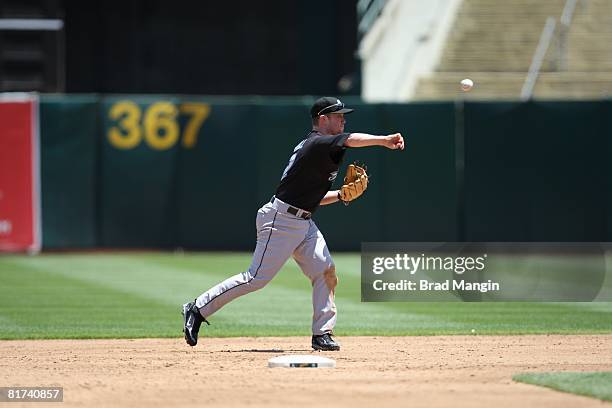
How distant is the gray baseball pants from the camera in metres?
9.74

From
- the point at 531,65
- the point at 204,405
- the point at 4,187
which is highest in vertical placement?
the point at 531,65

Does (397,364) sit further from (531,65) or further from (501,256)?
(531,65)

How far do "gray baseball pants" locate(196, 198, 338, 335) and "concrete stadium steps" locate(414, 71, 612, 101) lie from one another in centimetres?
1375

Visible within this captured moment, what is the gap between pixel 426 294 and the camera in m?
14.0

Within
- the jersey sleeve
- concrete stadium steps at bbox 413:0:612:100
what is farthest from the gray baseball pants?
concrete stadium steps at bbox 413:0:612:100

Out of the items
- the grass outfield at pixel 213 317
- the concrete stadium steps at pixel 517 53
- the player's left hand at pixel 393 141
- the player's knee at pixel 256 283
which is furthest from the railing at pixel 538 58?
the player's left hand at pixel 393 141

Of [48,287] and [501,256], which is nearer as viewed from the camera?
[48,287]

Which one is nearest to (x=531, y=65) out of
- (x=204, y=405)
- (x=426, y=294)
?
(x=426, y=294)

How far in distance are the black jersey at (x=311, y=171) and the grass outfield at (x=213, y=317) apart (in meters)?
1.98

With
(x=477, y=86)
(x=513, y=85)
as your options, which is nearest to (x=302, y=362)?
(x=477, y=86)

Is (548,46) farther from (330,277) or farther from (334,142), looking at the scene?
(334,142)

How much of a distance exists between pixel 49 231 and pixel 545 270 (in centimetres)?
854

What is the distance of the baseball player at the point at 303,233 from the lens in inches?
382

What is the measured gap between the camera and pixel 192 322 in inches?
388
